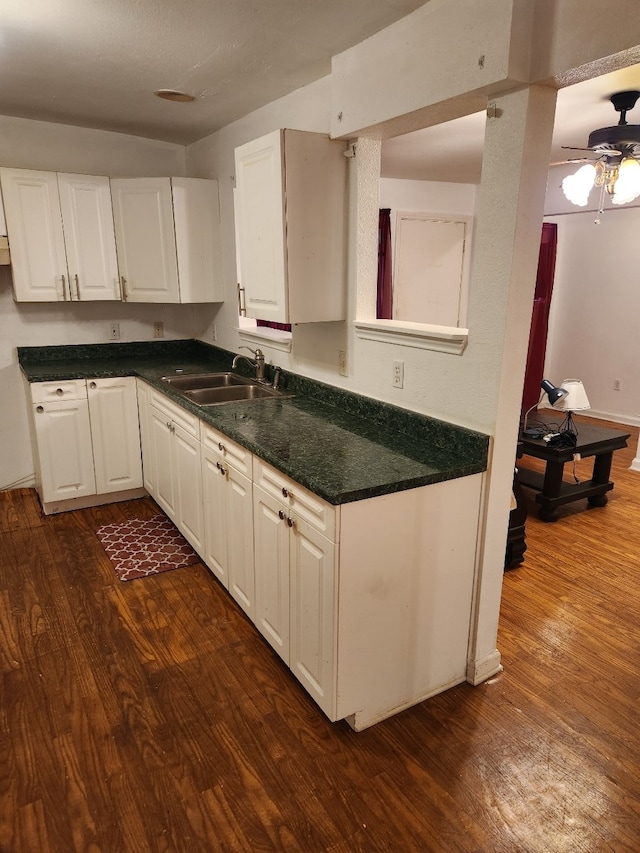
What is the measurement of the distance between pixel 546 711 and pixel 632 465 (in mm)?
3183

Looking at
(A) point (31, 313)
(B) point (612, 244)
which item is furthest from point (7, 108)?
(B) point (612, 244)

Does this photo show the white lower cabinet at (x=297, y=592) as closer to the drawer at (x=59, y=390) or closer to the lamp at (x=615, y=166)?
the drawer at (x=59, y=390)

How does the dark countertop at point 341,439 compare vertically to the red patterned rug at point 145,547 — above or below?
above

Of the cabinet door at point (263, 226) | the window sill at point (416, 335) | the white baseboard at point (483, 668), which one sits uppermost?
the cabinet door at point (263, 226)

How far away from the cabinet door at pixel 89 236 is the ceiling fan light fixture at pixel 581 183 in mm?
2909

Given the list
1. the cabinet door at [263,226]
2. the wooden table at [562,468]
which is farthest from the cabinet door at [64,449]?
the wooden table at [562,468]

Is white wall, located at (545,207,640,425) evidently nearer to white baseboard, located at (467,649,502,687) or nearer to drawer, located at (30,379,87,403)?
white baseboard, located at (467,649,502,687)

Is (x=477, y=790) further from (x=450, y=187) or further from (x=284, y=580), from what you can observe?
(x=450, y=187)

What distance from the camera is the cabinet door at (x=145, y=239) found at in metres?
3.57

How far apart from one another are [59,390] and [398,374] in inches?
86.0

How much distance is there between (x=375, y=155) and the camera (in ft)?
7.93

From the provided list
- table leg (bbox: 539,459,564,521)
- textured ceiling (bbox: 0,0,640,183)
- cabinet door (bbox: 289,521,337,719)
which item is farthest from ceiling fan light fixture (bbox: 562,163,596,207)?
cabinet door (bbox: 289,521,337,719)

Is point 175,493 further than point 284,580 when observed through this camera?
Yes

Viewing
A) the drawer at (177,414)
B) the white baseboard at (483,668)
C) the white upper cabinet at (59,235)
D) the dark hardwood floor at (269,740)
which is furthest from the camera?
the white upper cabinet at (59,235)
